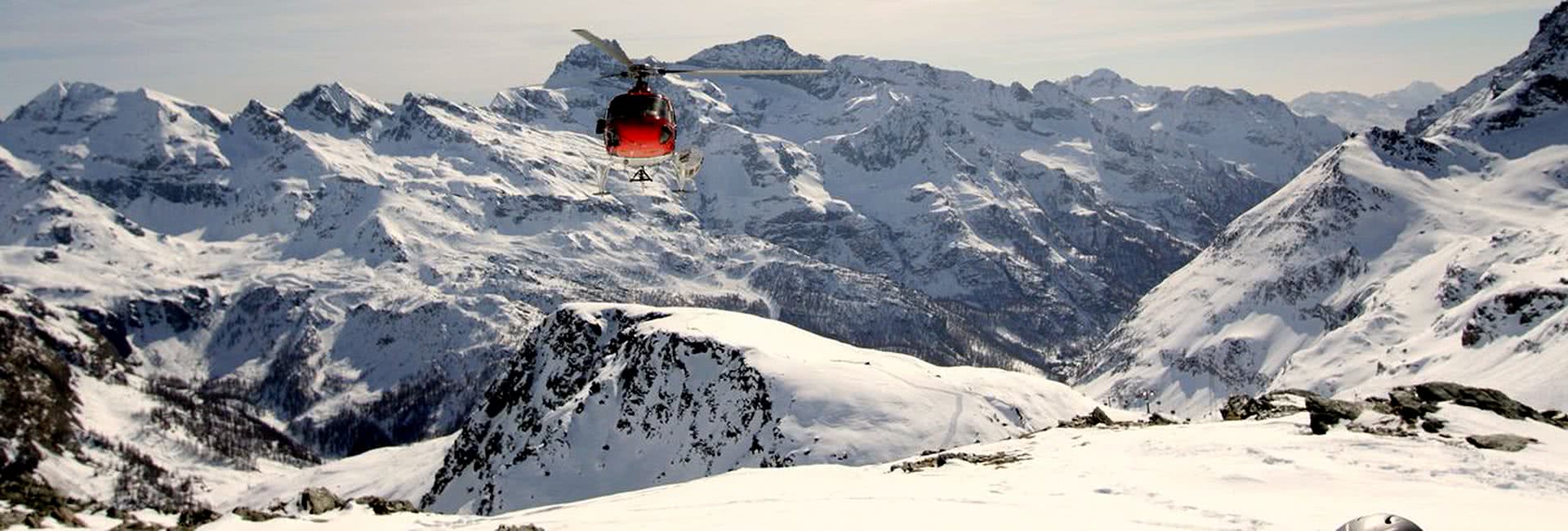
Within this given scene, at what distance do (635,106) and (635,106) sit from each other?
4cm

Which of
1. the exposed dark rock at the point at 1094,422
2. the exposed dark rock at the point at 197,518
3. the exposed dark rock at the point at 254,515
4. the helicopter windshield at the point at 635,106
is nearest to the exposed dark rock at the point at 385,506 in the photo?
the exposed dark rock at the point at 254,515

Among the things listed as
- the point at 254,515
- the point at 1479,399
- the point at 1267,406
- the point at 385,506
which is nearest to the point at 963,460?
the point at 1267,406

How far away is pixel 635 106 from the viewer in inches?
1655

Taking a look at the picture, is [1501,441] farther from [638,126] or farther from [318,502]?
[318,502]

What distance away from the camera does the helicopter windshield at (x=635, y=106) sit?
41.9m

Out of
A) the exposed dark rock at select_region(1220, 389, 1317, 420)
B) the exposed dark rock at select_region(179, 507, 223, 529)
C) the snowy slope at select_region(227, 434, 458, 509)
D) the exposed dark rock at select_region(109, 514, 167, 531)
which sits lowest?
the snowy slope at select_region(227, 434, 458, 509)

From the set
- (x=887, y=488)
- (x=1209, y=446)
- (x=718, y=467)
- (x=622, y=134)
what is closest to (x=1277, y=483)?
(x=1209, y=446)

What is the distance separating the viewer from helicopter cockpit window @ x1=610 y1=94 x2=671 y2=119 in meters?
41.9

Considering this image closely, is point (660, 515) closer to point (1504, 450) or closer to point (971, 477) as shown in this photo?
point (971, 477)

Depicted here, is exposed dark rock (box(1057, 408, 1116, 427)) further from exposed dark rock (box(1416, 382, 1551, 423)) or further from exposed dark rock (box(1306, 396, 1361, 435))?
exposed dark rock (box(1416, 382, 1551, 423))

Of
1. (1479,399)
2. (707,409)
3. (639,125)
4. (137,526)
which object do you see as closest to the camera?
(137,526)

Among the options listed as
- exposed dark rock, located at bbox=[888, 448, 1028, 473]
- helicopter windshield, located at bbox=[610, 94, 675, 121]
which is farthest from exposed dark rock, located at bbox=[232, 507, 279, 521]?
exposed dark rock, located at bbox=[888, 448, 1028, 473]

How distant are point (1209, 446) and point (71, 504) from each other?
44.3 meters

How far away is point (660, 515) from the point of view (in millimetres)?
27859
